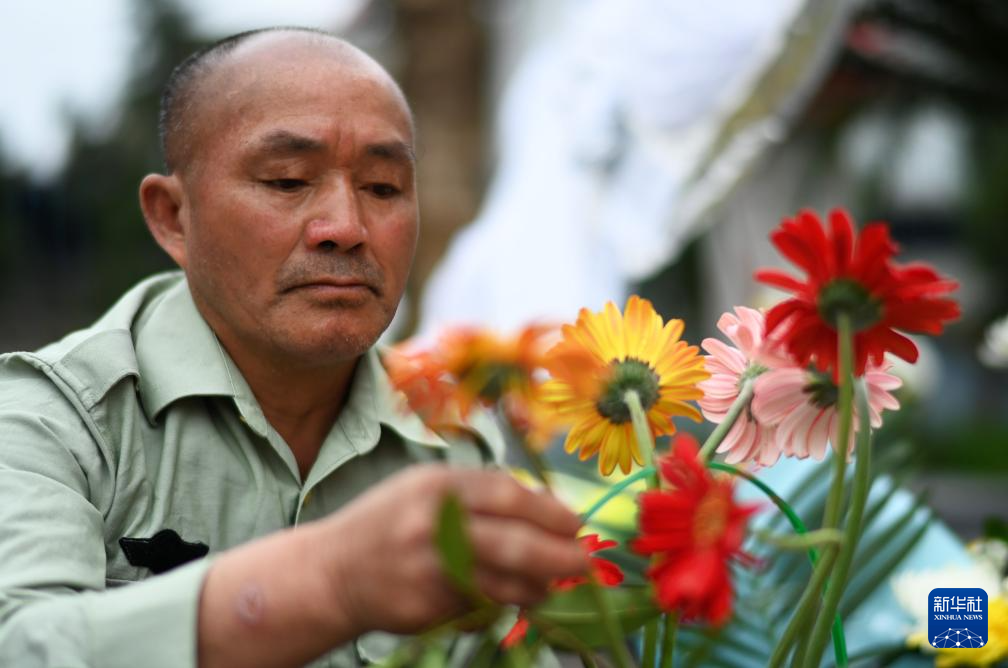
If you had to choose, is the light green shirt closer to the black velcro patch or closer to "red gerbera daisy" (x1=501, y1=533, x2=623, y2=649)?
the black velcro patch

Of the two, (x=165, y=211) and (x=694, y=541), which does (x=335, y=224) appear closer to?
(x=165, y=211)

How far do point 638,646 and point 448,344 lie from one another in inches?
27.9

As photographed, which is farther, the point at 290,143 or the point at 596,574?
the point at 290,143

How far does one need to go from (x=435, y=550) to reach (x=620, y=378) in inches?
8.3

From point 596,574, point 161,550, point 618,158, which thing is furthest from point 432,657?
point 618,158

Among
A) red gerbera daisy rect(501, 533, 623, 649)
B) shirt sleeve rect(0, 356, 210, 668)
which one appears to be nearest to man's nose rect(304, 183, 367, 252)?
shirt sleeve rect(0, 356, 210, 668)

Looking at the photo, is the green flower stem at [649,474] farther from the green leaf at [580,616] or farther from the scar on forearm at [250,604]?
the scar on forearm at [250,604]

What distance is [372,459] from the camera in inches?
40.9

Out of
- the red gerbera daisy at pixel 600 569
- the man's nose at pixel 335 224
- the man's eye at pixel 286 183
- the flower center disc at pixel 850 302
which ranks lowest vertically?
the red gerbera daisy at pixel 600 569

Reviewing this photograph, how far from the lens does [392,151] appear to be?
88 centimetres

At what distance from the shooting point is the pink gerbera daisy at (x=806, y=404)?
1.97 ft

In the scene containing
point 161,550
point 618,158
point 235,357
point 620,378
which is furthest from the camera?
point 618,158

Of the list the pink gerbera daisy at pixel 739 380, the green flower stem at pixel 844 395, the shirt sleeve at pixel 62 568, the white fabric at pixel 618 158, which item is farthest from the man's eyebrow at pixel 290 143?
the white fabric at pixel 618 158

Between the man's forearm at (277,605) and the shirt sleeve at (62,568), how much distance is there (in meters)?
0.02
